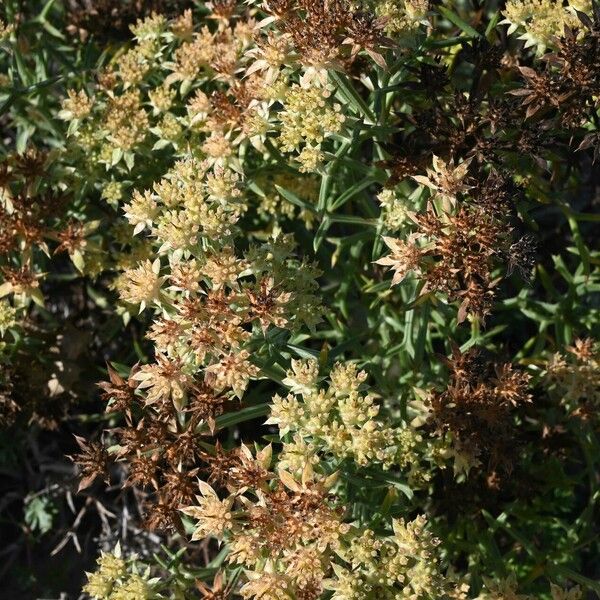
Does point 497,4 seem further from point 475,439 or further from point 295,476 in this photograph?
point 295,476

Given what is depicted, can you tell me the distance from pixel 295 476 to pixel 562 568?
1215mm

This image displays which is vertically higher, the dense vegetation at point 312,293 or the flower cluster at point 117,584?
the dense vegetation at point 312,293


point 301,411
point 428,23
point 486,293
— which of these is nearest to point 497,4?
point 428,23

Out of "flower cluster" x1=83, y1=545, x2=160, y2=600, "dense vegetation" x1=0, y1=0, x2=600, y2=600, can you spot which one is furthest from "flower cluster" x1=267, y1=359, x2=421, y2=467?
"flower cluster" x1=83, y1=545, x2=160, y2=600

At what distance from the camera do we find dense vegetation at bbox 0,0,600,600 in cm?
281

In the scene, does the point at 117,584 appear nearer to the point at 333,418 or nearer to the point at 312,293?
the point at 333,418

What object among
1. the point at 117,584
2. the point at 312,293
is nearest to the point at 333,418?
the point at 312,293

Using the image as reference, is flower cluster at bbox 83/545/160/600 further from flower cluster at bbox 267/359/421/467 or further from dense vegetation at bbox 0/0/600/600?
flower cluster at bbox 267/359/421/467

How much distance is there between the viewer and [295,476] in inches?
109

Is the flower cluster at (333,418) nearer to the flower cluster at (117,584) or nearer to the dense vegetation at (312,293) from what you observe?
the dense vegetation at (312,293)

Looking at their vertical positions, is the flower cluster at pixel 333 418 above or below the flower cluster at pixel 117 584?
above

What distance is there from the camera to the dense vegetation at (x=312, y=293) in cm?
281

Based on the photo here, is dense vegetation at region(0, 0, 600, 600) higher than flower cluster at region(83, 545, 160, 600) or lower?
higher

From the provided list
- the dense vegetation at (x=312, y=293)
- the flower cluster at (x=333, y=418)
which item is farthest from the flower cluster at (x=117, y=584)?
the flower cluster at (x=333, y=418)
